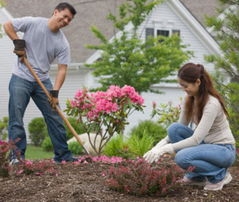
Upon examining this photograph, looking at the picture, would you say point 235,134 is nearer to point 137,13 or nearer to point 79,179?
point 79,179

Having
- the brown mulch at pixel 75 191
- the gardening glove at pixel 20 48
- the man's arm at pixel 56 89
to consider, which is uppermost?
the gardening glove at pixel 20 48

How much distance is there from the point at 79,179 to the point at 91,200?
0.89 m

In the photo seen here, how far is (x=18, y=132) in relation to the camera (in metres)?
6.39

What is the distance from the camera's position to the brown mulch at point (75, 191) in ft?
15.7

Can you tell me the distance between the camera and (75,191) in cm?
492

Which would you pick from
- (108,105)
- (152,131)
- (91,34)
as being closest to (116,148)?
(108,105)

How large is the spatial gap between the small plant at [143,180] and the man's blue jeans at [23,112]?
67.9 inches

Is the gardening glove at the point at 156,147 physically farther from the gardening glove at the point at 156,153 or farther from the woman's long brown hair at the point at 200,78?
the woman's long brown hair at the point at 200,78

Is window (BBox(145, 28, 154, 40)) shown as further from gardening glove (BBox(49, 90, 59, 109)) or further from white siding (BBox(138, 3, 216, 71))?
gardening glove (BBox(49, 90, 59, 109))

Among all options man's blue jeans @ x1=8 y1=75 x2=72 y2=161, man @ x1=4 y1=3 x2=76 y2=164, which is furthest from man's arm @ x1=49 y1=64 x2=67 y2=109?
man's blue jeans @ x1=8 y1=75 x2=72 y2=161

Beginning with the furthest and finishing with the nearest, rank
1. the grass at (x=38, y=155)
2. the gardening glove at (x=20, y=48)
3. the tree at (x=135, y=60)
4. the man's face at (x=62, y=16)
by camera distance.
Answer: the tree at (x=135, y=60) → the grass at (x=38, y=155) → the man's face at (x=62, y=16) → the gardening glove at (x=20, y=48)

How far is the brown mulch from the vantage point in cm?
479

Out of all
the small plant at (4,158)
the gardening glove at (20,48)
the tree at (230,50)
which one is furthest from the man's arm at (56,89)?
the tree at (230,50)

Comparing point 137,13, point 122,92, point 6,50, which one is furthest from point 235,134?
point 6,50
